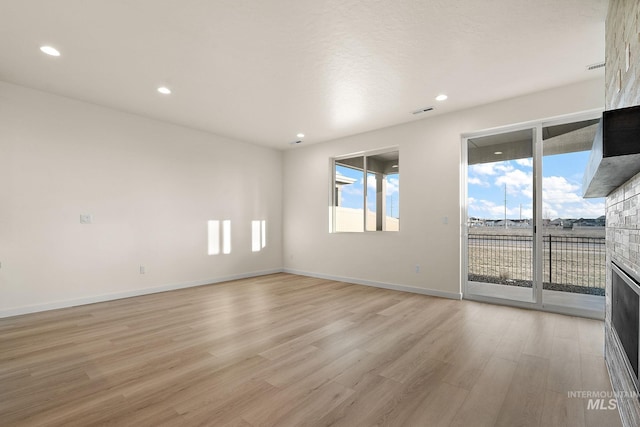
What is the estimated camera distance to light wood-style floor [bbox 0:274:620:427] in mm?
1724

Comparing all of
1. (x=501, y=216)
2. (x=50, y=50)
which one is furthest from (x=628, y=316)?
(x=50, y=50)

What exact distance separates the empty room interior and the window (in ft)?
0.15

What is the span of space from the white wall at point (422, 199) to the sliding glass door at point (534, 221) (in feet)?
0.75

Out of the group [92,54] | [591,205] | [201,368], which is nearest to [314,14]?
[92,54]

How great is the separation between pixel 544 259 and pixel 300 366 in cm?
352

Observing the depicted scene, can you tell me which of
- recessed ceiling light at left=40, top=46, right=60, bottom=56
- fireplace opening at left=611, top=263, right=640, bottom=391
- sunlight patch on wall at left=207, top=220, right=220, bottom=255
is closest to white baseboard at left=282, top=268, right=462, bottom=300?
sunlight patch on wall at left=207, top=220, right=220, bottom=255

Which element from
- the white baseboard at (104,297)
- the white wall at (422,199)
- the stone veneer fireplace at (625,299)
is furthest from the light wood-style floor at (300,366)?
the white wall at (422,199)

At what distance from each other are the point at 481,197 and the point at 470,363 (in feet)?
9.06

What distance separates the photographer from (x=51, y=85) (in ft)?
11.8

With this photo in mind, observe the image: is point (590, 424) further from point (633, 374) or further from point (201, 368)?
point (201, 368)

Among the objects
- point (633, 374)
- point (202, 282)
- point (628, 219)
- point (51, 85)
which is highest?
point (51, 85)

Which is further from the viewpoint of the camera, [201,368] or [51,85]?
[51,85]

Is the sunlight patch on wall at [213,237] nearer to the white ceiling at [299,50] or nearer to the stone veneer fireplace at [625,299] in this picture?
the white ceiling at [299,50]

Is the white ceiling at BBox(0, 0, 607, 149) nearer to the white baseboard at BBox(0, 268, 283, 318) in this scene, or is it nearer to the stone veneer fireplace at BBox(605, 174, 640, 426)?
the stone veneer fireplace at BBox(605, 174, 640, 426)
